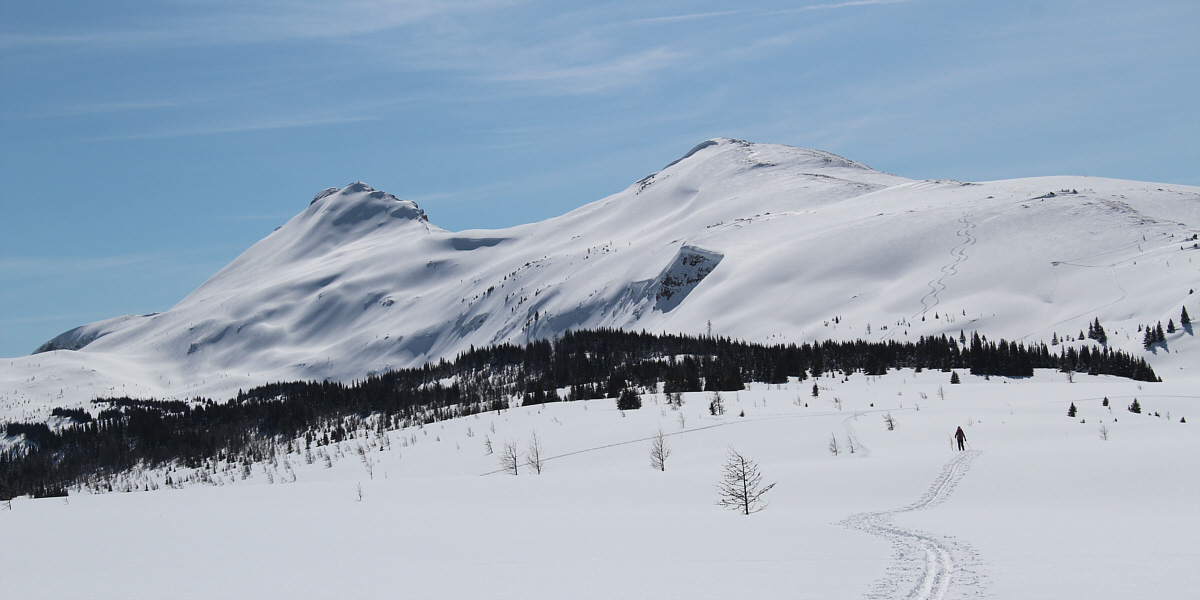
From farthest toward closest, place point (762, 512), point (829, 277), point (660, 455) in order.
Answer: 1. point (829, 277)
2. point (660, 455)
3. point (762, 512)

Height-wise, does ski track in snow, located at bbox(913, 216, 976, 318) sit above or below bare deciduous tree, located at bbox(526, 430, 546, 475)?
above

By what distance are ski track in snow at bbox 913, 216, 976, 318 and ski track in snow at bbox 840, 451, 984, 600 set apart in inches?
2989

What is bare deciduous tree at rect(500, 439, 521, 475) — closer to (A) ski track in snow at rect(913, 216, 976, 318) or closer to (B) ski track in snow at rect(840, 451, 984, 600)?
(B) ski track in snow at rect(840, 451, 984, 600)

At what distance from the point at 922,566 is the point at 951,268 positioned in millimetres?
93259

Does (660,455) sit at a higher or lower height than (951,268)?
lower

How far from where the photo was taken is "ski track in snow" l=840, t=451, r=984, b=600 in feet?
30.8

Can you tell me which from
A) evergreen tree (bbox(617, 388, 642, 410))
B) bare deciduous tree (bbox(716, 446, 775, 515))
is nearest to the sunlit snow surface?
bare deciduous tree (bbox(716, 446, 775, 515))

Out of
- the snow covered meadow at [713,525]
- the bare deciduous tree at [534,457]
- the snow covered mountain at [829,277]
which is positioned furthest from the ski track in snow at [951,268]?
the bare deciduous tree at [534,457]

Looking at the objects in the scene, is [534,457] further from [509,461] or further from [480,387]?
[480,387]

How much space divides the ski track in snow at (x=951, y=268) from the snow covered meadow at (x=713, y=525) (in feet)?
182

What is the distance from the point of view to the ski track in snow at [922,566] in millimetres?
9375

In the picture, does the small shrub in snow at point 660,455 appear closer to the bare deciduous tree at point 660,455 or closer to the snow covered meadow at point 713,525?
the bare deciduous tree at point 660,455

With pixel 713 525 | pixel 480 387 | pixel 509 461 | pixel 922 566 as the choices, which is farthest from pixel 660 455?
pixel 480 387

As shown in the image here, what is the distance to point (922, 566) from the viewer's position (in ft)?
35.2
